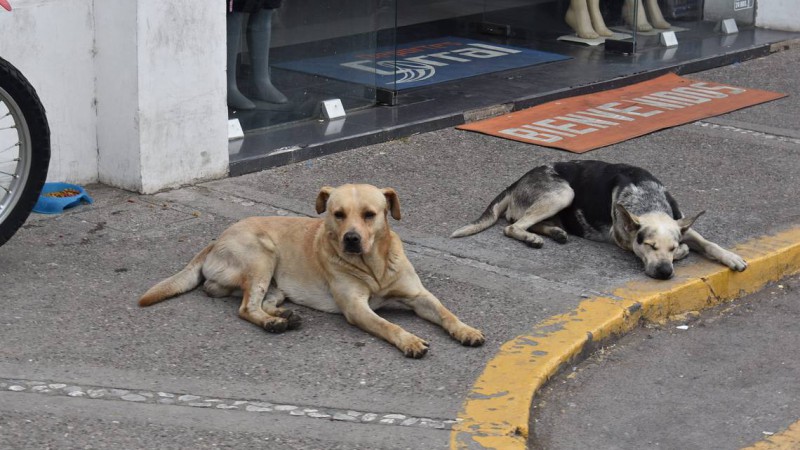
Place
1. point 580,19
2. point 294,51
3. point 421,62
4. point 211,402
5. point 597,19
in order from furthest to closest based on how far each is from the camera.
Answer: point 580,19 → point 597,19 → point 421,62 → point 294,51 → point 211,402

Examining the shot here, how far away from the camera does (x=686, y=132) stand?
978 centimetres

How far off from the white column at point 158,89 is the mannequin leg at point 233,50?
971mm

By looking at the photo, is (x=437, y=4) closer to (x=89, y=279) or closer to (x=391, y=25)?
(x=391, y=25)

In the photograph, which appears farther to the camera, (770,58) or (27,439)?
(770,58)

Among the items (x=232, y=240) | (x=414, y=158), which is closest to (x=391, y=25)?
(x=414, y=158)

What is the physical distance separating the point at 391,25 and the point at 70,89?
325 cm

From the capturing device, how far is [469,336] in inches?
225

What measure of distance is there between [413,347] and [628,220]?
183 cm

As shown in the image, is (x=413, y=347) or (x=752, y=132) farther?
(x=752, y=132)

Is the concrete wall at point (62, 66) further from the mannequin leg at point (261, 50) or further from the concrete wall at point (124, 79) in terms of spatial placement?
the mannequin leg at point (261, 50)

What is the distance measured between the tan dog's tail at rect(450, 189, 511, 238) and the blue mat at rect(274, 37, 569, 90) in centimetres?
271

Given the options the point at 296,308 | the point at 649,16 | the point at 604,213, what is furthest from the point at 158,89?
the point at 649,16

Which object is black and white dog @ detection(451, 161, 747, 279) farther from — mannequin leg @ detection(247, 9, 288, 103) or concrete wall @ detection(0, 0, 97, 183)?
mannequin leg @ detection(247, 9, 288, 103)

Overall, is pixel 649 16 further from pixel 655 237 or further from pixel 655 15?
pixel 655 237
